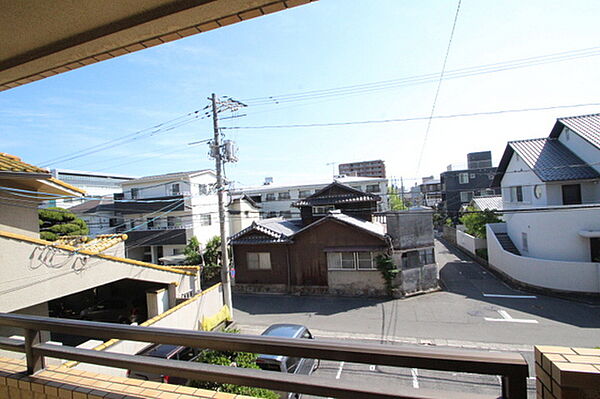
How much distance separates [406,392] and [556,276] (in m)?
14.7

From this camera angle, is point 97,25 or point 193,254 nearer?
point 97,25

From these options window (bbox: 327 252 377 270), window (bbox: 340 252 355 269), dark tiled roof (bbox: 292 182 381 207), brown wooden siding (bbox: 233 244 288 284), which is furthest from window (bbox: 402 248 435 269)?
brown wooden siding (bbox: 233 244 288 284)

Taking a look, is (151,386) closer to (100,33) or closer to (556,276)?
(100,33)

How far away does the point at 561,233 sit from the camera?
12500 millimetres

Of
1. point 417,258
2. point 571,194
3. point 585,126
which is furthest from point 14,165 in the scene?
point 585,126

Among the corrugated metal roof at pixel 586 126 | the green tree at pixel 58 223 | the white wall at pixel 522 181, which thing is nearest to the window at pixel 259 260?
the green tree at pixel 58 223

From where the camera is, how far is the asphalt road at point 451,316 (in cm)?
879

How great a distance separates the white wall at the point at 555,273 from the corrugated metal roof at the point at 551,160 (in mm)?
3798

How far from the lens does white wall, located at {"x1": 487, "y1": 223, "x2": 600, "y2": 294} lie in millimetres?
11125

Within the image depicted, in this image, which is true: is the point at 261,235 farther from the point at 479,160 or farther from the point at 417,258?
the point at 479,160

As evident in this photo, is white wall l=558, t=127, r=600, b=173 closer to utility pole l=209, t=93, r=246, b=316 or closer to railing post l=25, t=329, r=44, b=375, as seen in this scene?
utility pole l=209, t=93, r=246, b=316

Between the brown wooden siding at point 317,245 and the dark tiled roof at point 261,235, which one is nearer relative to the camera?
the brown wooden siding at point 317,245

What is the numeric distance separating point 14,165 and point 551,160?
1939 centimetres

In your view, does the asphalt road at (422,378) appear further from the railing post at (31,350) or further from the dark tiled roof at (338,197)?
the dark tiled roof at (338,197)
